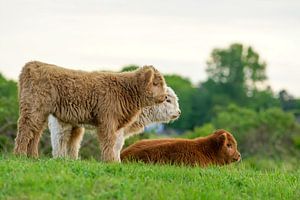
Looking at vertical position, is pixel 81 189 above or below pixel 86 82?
below

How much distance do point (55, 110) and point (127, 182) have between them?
11.8 feet

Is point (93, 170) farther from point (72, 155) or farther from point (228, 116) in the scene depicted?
point (228, 116)

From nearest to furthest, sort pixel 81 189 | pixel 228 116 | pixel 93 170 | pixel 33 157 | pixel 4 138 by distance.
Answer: pixel 81 189, pixel 93 170, pixel 33 157, pixel 4 138, pixel 228 116

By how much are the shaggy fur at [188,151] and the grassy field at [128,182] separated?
1775 mm

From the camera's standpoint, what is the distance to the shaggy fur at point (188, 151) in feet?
56.9

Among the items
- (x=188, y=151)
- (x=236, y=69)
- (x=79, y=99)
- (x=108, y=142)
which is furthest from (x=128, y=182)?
(x=236, y=69)

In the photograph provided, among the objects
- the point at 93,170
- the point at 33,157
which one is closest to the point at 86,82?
the point at 33,157

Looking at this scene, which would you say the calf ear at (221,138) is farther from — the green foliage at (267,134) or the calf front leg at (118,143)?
the green foliage at (267,134)

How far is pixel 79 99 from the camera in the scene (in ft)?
53.7

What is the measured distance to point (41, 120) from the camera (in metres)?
16.2

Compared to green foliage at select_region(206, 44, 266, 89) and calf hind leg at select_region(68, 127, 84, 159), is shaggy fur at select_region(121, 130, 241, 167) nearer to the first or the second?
calf hind leg at select_region(68, 127, 84, 159)

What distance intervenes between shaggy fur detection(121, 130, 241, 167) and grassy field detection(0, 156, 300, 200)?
1.77 metres

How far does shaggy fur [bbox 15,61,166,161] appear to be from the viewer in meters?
16.2

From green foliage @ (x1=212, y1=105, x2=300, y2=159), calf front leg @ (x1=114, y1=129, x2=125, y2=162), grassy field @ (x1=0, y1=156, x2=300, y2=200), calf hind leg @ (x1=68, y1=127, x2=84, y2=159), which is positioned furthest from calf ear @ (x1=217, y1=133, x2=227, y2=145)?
green foliage @ (x1=212, y1=105, x2=300, y2=159)
